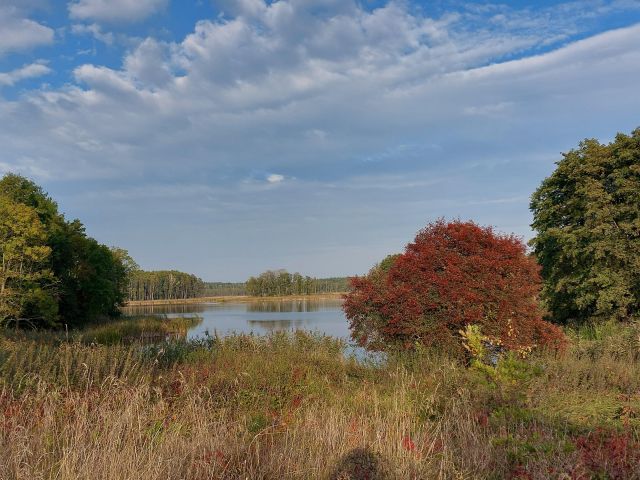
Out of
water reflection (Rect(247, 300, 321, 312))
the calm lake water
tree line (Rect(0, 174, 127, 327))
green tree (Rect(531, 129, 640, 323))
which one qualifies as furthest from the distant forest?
green tree (Rect(531, 129, 640, 323))

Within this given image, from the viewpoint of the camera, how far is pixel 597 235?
57.8 ft

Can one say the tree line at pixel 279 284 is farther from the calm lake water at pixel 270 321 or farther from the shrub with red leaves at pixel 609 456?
the shrub with red leaves at pixel 609 456

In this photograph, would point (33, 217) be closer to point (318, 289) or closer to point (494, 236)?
point (494, 236)

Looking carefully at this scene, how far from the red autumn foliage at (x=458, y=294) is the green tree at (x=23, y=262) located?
25.8m

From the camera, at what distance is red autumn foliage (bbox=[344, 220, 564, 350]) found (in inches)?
381

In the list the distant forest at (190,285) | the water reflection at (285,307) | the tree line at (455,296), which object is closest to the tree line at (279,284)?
the distant forest at (190,285)

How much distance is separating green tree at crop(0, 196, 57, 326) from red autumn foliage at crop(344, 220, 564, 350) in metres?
25.8

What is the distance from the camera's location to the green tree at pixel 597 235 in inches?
684

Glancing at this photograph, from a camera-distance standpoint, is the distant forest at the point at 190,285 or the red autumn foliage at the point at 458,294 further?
the distant forest at the point at 190,285

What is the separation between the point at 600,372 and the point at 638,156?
13.8 metres

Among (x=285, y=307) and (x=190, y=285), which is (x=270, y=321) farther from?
(x=190, y=285)

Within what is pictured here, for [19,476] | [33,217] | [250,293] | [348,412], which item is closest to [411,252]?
[348,412]

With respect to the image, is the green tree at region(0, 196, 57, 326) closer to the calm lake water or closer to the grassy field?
the calm lake water

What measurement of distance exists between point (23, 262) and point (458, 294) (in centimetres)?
2980
